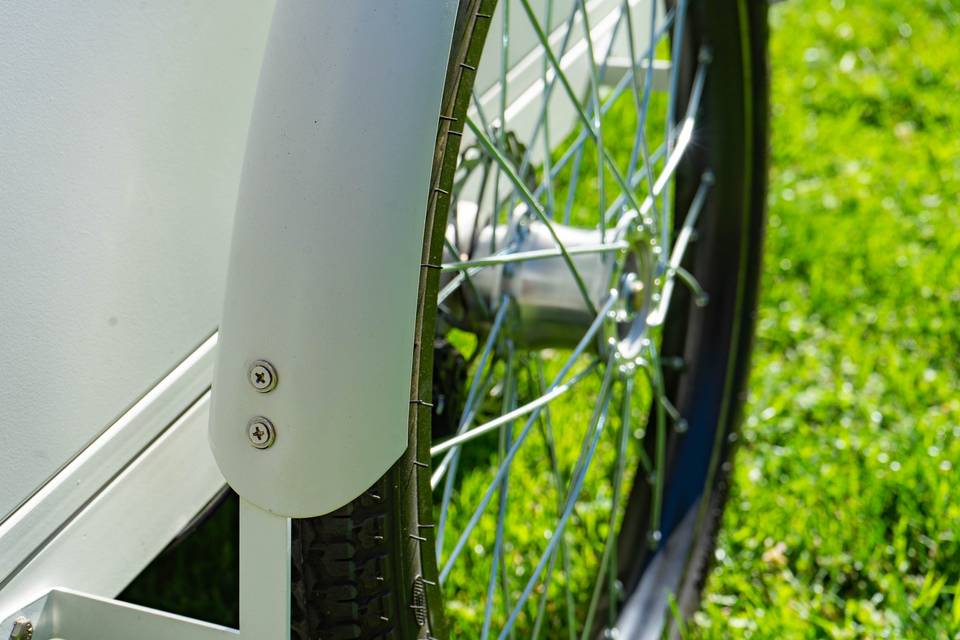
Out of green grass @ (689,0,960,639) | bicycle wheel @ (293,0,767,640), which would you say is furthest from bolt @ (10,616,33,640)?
green grass @ (689,0,960,639)

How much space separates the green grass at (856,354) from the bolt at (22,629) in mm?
966

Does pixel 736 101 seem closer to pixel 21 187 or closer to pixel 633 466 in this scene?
pixel 633 466

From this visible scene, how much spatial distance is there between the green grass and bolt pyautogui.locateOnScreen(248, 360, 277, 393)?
0.98 meters

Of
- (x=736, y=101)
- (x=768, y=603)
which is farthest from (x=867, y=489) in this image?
(x=736, y=101)

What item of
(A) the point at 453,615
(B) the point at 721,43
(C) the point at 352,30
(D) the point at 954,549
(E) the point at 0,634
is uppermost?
(B) the point at 721,43

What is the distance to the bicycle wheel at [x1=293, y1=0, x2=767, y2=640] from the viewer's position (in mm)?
1291

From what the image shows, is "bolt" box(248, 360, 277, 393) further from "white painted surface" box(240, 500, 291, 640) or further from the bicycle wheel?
the bicycle wheel

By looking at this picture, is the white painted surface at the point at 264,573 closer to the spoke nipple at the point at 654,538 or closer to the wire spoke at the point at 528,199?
the wire spoke at the point at 528,199

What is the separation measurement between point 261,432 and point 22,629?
0.24 meters

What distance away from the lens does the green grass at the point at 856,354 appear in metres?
1.63

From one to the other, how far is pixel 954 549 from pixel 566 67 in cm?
85

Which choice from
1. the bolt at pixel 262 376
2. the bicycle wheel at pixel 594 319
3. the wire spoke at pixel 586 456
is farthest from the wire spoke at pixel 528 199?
the bolt at pixel 262 376

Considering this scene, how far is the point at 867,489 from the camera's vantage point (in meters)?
1.77

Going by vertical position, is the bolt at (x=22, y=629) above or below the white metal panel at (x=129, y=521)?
below
